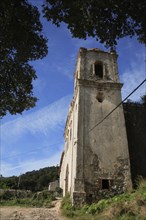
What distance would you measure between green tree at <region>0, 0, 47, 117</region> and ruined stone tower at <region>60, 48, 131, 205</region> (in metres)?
6.44

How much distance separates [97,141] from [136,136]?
333cm

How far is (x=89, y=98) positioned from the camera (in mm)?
17125

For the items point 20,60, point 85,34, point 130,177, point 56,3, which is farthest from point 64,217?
point 56,3

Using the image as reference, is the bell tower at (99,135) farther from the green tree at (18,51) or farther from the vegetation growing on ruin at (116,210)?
the green tree at (18,51)

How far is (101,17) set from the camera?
283 inches

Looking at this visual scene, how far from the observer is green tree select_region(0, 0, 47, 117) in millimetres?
7387

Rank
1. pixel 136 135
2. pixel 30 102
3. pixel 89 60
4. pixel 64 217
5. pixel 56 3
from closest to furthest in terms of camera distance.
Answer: pixel 56 3 < pixel 30 102 < pixel 64 217 < pixel 136 135 < pixel 89 60

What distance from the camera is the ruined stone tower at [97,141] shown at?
1400 cm

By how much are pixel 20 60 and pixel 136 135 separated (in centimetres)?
1138

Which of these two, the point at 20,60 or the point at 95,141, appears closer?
the point at 20,60

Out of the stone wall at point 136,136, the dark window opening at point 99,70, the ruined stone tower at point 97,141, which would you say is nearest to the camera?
the ruined stone tower at point 97,141

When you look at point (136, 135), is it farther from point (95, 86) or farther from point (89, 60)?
point (89, 60)

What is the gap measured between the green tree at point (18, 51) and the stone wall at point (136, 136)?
922 cm

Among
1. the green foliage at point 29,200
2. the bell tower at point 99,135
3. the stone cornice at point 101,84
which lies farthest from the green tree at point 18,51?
the stone cornice at point 101,84
